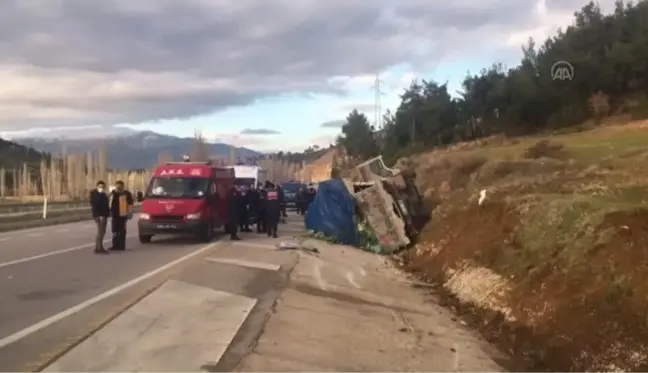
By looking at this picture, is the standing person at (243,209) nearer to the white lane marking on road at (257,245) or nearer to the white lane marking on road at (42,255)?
the white lane marking on road at (257,245)

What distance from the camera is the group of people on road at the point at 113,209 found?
2053cm

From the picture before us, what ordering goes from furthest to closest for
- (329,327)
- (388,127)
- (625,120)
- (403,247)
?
1. (388,127)
2. (625,120)
3. (403,247)
4. (329,327)

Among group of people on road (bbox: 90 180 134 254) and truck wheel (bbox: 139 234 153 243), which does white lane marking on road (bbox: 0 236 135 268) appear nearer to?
group of people on road (bbox: 90 180 134 254)

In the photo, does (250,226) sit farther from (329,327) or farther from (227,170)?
A: (329,327)

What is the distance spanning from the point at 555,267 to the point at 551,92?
2252 inches

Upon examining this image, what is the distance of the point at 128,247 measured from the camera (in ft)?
73.9

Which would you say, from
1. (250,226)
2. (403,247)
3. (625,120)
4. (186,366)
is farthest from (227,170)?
(625,120)

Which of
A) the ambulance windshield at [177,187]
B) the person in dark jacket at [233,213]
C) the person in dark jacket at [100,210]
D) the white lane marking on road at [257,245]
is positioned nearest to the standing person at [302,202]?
the person in dark jacket at [233,213]

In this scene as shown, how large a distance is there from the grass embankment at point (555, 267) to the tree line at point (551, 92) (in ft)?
143

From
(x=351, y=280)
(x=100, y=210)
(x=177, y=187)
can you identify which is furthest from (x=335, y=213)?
(x=351, y=280)

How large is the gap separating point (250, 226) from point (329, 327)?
71.2 feet

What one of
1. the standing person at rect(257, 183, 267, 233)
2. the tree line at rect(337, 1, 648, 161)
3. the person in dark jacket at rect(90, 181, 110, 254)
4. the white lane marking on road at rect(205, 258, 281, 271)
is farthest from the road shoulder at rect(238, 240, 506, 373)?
the tree line at rect(337, 1, 648, 161)

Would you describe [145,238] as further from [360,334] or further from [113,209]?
Answer: [360,334]

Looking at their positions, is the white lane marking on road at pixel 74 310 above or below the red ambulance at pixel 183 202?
below
